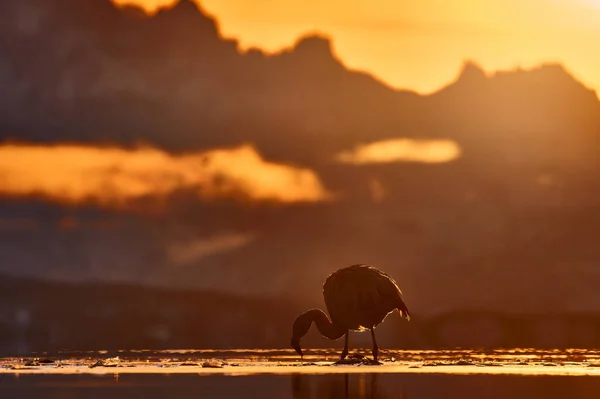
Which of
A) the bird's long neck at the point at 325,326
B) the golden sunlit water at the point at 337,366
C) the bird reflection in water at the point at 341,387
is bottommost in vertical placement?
the bird reflection in water at the point at 341,387

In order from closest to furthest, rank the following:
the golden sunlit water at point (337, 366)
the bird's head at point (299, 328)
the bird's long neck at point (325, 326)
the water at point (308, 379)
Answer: the water at point (308, 379)
the golden sunlit water at point (337, 366)
the bird's long neck at point (325, 326)
the bird's head at point (299, 328)

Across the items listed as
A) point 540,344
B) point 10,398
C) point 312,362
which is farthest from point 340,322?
point 540,344

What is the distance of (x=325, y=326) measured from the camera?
64.5 m

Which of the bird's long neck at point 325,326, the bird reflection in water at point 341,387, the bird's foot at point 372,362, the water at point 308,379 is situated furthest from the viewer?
the bird's long neck at point 325,326

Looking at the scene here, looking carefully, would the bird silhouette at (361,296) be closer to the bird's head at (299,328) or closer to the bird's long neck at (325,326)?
the bird's long neck at (325,326)

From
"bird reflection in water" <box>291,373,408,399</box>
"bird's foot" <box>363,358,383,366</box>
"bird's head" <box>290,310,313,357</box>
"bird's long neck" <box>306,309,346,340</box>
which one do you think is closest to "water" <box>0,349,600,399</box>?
"bird reflection in water" <box>291,373,408,399</box>

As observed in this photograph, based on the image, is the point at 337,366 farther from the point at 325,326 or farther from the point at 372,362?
the point at 325,326

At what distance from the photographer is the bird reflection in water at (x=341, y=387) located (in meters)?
41.5

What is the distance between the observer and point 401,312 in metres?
62.1

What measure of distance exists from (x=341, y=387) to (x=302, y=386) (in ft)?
4.99

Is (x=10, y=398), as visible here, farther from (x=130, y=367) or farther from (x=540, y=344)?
(x=540, y=344)

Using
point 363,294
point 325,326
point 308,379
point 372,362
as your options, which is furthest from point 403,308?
point 308,379

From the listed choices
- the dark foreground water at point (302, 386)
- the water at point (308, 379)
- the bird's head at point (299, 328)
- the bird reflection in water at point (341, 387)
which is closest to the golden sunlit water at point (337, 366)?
the water at point (308, 379)

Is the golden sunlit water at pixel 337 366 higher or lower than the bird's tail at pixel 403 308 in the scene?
lower
